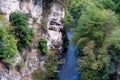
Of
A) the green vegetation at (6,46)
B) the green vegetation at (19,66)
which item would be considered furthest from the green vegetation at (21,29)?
the green vegetation at (6,46)

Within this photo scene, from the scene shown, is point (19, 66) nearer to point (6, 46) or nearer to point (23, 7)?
point (6, 46)

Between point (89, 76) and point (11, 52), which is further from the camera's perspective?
point (89, 76)

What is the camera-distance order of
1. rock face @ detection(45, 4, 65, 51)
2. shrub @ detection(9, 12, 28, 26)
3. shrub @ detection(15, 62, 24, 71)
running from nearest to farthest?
shrub @ detection(15, 62, 24, 71) → shrub @ detection(9, 12, 28, 26) → rock face @ detection(45, 4, 65, 51)

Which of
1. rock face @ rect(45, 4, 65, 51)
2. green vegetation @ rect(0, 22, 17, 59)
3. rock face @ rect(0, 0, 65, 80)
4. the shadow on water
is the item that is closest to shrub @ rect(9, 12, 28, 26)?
rock face @ rect(0, 0, 65, 80)

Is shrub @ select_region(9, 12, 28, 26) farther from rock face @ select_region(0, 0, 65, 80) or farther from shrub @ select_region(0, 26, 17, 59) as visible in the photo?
shrub @ select_region(0, 26, 17, 59)

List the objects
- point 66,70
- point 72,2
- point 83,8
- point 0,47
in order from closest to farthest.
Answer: point 0,47 < point 66,70 < point 83,8 < point 72,2

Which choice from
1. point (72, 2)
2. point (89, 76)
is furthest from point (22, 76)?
point (72, 2)

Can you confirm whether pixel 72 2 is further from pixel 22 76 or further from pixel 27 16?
pixel 22 76
